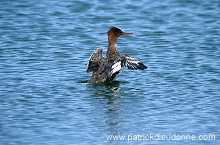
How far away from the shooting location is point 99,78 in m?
11.6

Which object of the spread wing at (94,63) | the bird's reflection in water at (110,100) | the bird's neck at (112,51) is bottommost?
the bird's reflection in water at (110,100)

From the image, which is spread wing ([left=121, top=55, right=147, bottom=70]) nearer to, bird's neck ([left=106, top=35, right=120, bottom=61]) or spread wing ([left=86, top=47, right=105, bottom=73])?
bird's neck ([left=106, top=35, right=120, bottom=61])

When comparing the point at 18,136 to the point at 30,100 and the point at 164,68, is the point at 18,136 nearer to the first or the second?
the point at 30,100

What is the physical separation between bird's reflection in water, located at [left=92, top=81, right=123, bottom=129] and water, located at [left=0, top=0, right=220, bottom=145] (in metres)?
0.02

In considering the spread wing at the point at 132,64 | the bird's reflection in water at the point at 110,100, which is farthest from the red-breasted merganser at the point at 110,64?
the bird's reflection in water at the point at 110,100

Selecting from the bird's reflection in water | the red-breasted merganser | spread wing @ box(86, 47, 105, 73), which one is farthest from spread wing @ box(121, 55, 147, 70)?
spread wing @ box(86, 47, 105, 73)

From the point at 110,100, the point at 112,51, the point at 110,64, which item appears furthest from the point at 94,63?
the point at 110,100

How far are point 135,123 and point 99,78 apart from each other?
3.07 meters

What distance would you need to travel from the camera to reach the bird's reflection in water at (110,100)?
8.89 meters

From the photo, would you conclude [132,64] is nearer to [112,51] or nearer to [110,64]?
[110,64]

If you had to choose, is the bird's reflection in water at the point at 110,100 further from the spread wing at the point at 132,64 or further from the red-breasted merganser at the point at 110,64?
the spread wing at the point at 132,64

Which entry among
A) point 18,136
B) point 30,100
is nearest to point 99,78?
point 30,100

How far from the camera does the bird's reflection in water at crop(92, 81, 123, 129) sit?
889 cm

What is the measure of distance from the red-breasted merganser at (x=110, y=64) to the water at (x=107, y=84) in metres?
0.26
